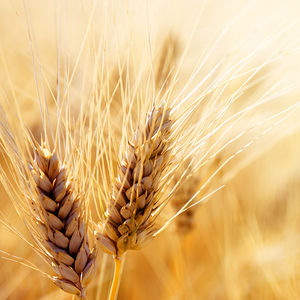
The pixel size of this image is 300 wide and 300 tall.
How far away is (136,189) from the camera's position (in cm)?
67

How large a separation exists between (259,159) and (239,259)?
56 centimetres

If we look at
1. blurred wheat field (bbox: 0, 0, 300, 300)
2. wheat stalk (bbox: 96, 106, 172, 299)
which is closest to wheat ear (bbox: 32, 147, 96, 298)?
wheat stalk (bbox: 96, 106, 172, 299)

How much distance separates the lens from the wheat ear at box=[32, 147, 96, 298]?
0.65 meters

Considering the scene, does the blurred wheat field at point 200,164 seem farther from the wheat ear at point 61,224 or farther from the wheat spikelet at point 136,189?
the wheat ear at point 61,224

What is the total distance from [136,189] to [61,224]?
126 millimetres

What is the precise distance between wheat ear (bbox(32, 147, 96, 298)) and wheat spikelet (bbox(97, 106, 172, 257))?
41 mm

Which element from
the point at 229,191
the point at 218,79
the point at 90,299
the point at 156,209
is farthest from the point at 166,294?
the point at 218,79

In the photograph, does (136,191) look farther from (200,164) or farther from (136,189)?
(200,164)

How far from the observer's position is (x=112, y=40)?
0.77 metres

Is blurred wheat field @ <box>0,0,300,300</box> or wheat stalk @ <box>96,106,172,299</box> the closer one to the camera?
wheat stalk @ <box>96,106,172,299</box>

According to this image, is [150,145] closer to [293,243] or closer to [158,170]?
[158,170]

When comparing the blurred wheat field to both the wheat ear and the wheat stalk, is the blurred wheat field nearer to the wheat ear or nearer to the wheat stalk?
the wheat stalk

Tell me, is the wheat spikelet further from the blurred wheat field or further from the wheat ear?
the blurred wheat field

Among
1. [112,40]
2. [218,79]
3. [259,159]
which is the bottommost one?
[259,159]
